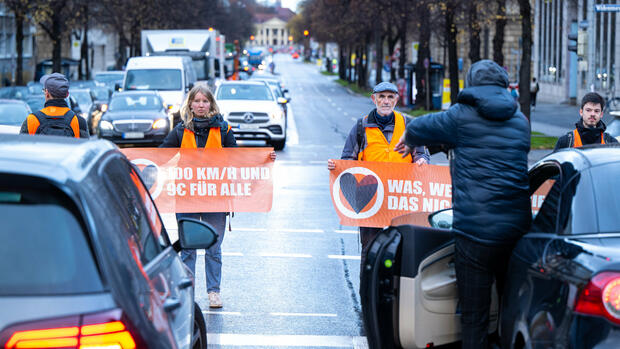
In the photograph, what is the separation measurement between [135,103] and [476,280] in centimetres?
2320

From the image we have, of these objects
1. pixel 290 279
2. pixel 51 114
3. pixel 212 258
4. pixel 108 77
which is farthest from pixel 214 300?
pixel 108 77

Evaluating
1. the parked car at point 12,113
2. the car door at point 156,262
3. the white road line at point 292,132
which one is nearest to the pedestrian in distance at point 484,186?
the car door at point 156,262

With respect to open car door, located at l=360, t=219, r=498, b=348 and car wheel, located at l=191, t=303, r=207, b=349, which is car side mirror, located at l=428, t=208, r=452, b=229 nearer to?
open car door, located at l=360, t=219, r=498, b=348

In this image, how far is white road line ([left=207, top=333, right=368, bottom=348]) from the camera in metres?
7.36

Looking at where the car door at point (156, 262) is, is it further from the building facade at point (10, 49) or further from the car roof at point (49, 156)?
the building facade at point (10, 49)

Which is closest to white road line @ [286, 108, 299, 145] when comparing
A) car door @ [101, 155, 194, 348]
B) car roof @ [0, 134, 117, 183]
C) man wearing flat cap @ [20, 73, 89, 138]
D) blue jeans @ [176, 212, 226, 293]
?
man wearing flat cap @ [20, 73, 89, 138]

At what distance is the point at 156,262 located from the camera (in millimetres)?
4125

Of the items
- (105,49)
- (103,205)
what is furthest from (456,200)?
(105,49)

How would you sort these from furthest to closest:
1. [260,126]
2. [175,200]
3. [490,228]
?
1. [260,126]
2. [175,200]
3. [490,228]

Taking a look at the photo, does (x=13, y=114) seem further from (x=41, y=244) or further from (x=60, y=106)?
(x=41, y=244)

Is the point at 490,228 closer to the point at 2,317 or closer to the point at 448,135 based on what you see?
the point at 448,135

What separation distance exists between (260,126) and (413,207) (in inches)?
664

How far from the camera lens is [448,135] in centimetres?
557

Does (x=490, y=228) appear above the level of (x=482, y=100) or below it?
below
